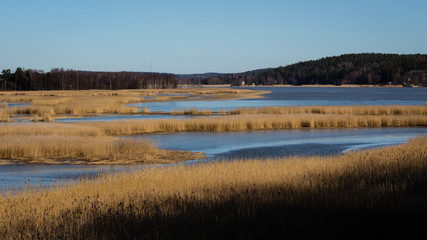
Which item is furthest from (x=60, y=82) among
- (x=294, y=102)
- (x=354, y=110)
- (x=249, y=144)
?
(x=249, y=144)

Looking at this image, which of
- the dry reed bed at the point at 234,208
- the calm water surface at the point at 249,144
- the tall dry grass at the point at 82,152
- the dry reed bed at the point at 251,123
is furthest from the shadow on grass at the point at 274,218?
the dry reed bed at the point at 251,123

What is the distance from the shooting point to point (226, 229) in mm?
7332

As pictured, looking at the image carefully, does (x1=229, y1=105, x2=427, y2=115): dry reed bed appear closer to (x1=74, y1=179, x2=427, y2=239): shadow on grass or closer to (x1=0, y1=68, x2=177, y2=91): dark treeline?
(x1=74, y1=179, x2=427, y2=239): shadow on grass

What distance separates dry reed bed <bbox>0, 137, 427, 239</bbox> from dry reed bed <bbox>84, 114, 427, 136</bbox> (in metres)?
18.6

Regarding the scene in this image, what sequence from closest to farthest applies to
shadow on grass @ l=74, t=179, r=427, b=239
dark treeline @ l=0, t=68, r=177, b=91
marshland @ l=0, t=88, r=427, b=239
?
shadow on grass @ l=74, t=179, r=427, b=239
marshland @ l=0, t=88, r=427, b=239
dark treeline @ l=0, t=68, r=177, b=91

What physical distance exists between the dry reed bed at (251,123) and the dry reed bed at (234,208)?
18.6m

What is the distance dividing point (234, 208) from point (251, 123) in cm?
2501

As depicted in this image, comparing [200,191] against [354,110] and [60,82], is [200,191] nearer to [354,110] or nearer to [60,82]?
[354,110]

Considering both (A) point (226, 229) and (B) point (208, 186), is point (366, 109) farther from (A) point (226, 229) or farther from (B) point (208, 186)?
(A) point (226, 229)

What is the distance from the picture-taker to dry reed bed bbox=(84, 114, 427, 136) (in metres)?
31.0

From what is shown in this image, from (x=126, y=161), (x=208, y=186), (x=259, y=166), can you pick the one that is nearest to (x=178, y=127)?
(x=126, y=161)

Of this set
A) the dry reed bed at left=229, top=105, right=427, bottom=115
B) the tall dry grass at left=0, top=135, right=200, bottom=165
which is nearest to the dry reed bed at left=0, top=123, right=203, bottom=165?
the tall dry grass at left=0, top=135, right=200, bottom=165

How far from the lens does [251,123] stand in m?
33.6

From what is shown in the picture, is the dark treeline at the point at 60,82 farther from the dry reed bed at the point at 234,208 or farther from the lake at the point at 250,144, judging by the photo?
the dry reed bed at the point at 234,208
